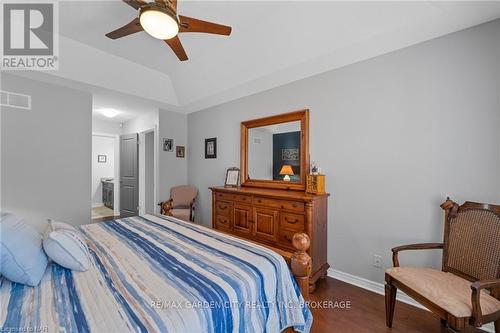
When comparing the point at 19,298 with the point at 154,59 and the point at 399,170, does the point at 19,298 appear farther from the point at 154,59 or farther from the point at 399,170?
the point at 154,59

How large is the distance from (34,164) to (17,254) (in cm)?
248

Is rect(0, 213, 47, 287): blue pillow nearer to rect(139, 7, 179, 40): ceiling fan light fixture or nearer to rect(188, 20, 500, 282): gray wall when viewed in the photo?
rect(139, 7, 179, 40): ceiling fan light fixture

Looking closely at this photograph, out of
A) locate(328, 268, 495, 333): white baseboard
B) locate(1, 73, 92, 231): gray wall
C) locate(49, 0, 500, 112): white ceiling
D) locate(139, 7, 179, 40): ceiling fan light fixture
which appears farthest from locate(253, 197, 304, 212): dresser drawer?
locate(1, 73, 92, 231): gray wall

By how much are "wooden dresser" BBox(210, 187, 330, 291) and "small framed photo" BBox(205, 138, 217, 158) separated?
1143mm

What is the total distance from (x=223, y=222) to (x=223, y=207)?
0.70 feet

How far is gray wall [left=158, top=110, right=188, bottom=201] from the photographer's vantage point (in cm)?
410

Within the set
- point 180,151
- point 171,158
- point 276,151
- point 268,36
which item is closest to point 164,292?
point 276,151

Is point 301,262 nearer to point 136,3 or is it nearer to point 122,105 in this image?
point 136,3

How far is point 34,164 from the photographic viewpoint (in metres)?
2.78

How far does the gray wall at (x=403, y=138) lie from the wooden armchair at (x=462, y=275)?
0.22 metres

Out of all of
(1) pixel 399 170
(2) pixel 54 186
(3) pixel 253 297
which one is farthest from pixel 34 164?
(1) pixel 399 170

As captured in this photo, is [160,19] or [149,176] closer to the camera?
[160,19]

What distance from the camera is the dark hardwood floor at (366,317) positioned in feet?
5.46

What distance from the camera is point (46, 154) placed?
287 centimetres
